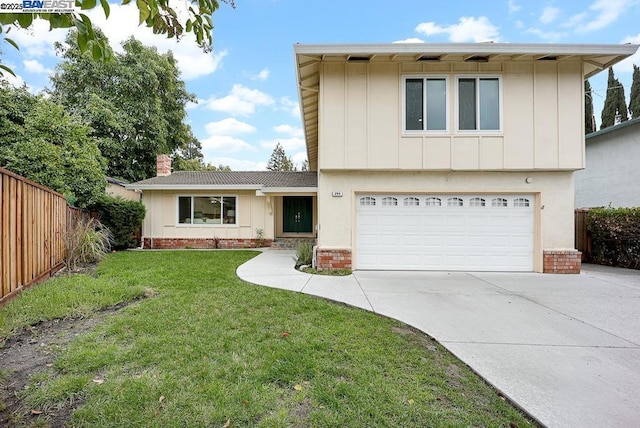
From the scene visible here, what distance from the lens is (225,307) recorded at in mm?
4820

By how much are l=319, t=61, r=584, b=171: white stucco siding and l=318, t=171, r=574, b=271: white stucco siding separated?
12.7 inches

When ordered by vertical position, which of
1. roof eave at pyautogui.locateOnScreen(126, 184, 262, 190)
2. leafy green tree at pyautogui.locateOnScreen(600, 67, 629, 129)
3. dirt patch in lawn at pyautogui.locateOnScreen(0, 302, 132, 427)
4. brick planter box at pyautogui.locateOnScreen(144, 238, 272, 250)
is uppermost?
leafy green tree at pyautogui.locateOnScreen(600, 67, 629, 129)

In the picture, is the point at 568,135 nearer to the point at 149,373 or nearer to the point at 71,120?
the point at 149,373

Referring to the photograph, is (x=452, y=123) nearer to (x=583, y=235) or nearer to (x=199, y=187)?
(x=583, y=235)

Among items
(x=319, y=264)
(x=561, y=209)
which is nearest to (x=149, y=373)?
(x=319, y=264)

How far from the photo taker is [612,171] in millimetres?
11891

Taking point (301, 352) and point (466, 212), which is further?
point (466, 212)

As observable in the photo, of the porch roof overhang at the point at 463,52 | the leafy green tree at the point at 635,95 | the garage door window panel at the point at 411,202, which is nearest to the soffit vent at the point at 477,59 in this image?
the porch roof overhang at the point at 463,52

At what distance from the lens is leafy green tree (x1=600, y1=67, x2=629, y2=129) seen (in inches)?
807

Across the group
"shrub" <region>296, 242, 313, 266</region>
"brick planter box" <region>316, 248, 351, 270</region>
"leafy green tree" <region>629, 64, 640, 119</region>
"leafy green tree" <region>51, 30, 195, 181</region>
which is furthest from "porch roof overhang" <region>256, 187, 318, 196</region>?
"leafy green tree" <region>629, 64, 640, 119</region>

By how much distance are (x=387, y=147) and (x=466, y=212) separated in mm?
2780

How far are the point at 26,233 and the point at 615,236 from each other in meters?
14.1

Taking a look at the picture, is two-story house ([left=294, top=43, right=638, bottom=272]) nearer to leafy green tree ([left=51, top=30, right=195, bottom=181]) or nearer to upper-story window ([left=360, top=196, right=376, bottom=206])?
upper-story window ([left=360, top=196, right=376, bottom=206])

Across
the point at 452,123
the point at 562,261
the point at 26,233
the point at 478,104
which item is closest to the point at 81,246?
the point at 26,233
